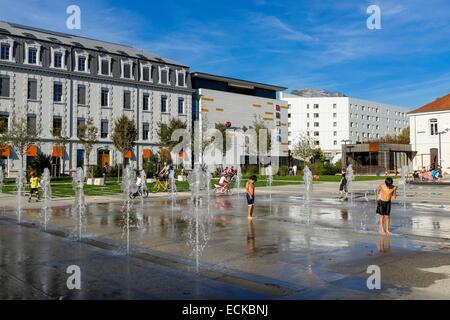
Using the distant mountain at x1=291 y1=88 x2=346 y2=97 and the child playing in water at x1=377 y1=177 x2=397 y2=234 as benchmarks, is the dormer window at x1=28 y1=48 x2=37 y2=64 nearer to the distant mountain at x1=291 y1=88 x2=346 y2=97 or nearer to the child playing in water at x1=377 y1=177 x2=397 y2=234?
the child playing in water at x1=377 y1=177 x2=397 y2=234

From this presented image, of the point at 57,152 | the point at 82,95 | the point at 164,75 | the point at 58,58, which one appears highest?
the point at 164,75

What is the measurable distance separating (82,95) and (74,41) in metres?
6.90

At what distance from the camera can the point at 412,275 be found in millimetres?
7047

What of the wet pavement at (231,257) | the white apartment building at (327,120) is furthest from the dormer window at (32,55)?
the white apartment building at (327,120)

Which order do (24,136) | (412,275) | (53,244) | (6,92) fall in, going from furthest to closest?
(6,92) → (24,136) → (53,244) → (412,275)

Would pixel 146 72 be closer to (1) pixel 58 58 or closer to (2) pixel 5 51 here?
(1) pixel 58 58

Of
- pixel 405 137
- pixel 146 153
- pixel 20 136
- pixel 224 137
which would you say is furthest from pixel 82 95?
pixel 405 137

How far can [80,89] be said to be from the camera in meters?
51.5

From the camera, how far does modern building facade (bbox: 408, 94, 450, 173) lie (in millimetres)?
56906
